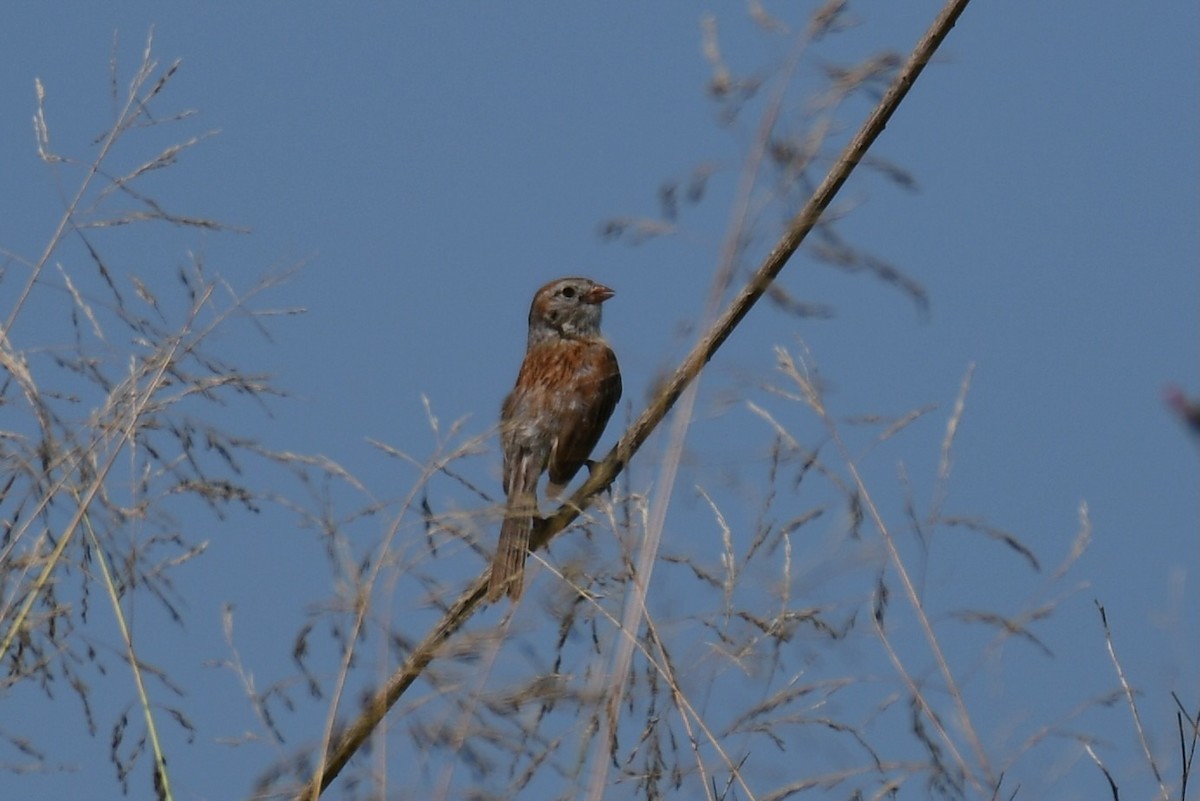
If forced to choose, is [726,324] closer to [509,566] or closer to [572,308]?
[509,566]

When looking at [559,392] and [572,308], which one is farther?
[572,308]

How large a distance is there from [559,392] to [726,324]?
2.91 metres

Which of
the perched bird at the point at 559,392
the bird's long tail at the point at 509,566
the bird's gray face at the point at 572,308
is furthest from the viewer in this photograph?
the bird's gray face at the point at 572,308

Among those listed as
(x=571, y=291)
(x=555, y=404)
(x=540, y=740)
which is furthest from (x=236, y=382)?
(x=571, y=291)

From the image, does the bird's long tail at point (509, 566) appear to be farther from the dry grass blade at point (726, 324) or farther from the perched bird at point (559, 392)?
the perched bird at point (559, 392)

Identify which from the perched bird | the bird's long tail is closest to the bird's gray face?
the perched bird

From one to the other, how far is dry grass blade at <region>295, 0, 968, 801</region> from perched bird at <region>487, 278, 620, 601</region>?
2.05 m

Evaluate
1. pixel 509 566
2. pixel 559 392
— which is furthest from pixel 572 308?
pixel 509 566

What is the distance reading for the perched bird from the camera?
526 cm

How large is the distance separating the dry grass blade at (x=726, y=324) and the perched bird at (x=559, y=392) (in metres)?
2.05

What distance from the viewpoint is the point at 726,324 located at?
268cm

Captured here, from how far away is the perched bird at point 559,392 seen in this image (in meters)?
5.26

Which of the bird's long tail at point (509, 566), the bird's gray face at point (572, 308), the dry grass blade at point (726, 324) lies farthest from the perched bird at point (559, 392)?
the dry grass blade at point (726, 324)

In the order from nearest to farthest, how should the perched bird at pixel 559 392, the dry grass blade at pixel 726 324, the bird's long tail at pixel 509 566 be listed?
the dry grass blade at pixel 726 324, the bird's long tail at pixel 509 566, the perched bird at pixel 559 392
